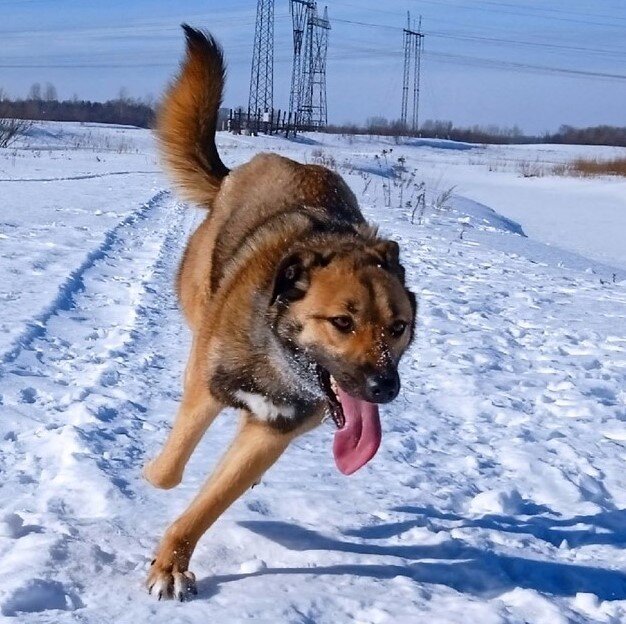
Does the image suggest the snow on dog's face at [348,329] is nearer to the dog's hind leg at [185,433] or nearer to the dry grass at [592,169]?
the dog's hind leg at [185,433]

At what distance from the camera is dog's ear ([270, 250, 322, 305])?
10.7ft

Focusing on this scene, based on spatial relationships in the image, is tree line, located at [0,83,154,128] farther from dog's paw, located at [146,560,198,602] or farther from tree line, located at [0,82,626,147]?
dog's paw, located at [146,560,198,602]

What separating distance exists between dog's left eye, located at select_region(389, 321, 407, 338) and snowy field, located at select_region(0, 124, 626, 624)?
790mm

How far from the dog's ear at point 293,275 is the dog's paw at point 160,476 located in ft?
2.68

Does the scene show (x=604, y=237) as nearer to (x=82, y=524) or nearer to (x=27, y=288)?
(x=27, y=288)

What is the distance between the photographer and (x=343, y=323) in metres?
3.10

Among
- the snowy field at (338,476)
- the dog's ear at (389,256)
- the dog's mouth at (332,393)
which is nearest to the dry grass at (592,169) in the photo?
the snowy field at (338,476)

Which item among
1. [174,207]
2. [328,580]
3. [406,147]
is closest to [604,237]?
[174,207]

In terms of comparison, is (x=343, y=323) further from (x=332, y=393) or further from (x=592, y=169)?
(x=592, y=169)

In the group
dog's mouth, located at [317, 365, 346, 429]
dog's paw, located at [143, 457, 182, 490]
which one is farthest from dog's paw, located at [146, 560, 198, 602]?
dog's mouth, located at [317, 365, 346, 429]

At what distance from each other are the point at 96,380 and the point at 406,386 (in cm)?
183

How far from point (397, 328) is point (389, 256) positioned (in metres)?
0.39

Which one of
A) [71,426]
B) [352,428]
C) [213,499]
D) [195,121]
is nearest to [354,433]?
[352,428]

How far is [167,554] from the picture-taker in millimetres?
2877
